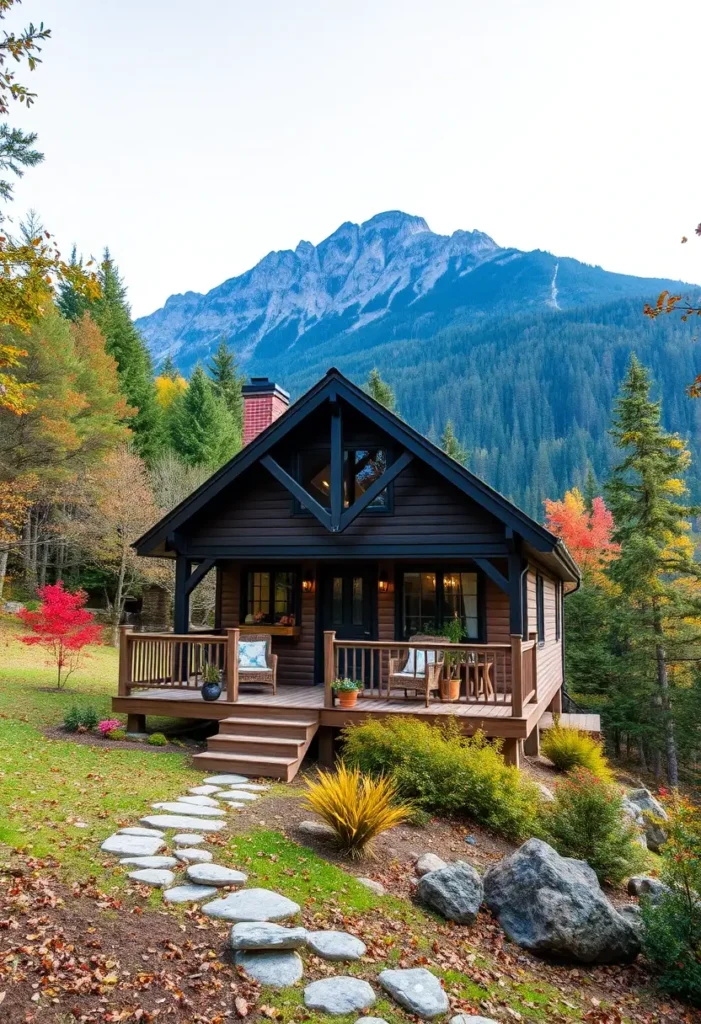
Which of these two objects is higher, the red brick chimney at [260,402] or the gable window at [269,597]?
the red brick chimney at [260,402]

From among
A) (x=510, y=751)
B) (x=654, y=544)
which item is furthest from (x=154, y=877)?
(x=654, y=544)

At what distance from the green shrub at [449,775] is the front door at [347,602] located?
4.45 meters

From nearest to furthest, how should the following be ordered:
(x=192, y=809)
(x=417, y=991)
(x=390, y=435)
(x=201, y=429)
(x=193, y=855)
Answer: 1. (x=417, y=991)
2. (x=193, y=855)
3. (x=192, y=809)
4. (x=390, y=435)
5. (x=201, y=429)

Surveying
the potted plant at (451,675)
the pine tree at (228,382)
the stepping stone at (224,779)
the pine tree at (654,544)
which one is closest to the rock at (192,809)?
the stepping stone at (224,779)

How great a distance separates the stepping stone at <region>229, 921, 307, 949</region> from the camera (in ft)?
13.5

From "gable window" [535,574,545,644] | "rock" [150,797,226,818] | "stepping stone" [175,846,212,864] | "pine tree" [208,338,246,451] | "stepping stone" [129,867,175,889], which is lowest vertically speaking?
"rock" [150,797,226,818]

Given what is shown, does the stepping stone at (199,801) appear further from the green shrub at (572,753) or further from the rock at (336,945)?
the green shrub at (572,753)

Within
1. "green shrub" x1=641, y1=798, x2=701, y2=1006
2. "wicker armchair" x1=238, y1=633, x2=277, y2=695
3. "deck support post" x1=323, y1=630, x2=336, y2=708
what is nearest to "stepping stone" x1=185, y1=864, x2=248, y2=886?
"green shrub" x1=641, y1=798, x2=701, y2=1006

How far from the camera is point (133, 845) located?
5500 mm

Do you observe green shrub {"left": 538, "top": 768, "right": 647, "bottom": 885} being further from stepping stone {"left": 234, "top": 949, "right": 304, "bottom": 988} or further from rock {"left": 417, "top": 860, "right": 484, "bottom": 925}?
stepping stone {"left": 234, "top": 949, "right": 304, "bottom": 988}

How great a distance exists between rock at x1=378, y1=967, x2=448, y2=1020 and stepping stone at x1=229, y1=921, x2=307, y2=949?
0.56m

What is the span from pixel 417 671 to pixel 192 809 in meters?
4.55

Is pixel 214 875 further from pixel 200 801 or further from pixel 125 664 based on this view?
pixel 125 664

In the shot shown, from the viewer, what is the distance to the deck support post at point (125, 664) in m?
10.5
